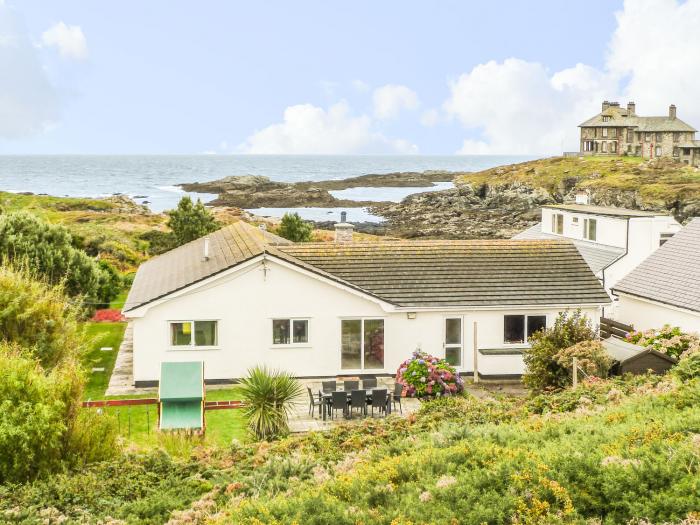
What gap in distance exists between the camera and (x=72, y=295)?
29.0 meters

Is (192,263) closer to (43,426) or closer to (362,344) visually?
(362,344)

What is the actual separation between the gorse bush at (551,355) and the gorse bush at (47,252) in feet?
50.0

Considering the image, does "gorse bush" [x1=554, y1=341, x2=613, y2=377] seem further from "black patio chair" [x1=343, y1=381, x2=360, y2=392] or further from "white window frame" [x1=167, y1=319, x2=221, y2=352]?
"white window frame" [x1=167, y1=319, x2=221, y2=352]

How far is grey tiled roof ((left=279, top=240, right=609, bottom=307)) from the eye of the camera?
24734 mm

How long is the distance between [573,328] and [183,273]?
12.4 meters

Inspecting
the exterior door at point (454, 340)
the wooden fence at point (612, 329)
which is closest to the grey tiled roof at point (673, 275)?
the wooden fence at point (612, 329)

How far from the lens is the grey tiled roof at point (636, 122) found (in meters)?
146

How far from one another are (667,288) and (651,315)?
3.42ft

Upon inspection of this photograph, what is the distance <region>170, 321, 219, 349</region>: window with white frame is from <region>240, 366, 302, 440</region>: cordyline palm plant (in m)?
5.99

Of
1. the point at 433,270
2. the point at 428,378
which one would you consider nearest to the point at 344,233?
the point at 433,270

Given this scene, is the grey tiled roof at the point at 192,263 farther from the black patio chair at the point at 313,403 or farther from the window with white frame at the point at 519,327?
the window with white frame at the point at 519,327

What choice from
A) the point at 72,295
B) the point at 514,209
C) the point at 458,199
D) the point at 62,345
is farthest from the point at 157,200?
the point at 62,345

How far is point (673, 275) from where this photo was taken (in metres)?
26.3

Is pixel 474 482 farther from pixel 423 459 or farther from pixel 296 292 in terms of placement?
pixel 296 292
